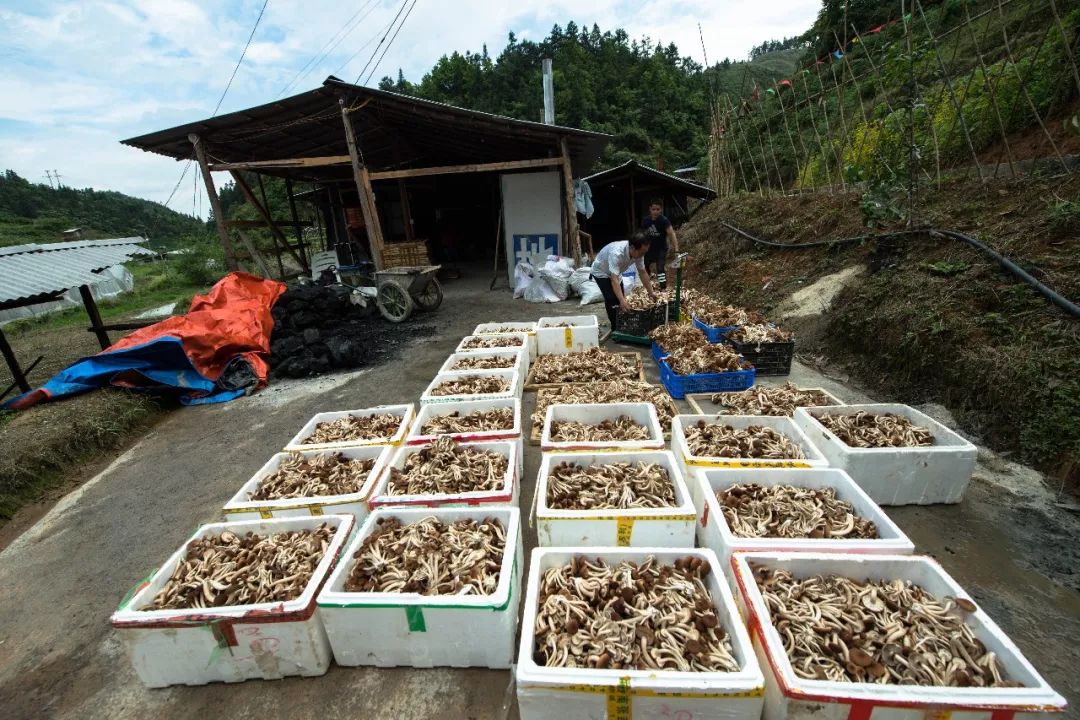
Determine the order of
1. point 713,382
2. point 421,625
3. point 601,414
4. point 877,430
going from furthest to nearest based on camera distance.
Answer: point 713,382 → point 601,414 → point 877,430 → point 421,625

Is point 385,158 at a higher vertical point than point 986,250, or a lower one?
higher

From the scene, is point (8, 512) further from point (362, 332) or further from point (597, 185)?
point (597, 185)

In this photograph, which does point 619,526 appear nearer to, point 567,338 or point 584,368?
point 584,368

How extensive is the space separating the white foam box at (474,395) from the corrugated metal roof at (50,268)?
4837 millimetres

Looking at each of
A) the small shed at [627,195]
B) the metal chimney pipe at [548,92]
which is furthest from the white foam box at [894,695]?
the metal chimney pipe at [548,92]

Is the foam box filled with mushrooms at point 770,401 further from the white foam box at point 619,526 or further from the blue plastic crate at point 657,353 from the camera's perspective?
the white foam box at point 619,526

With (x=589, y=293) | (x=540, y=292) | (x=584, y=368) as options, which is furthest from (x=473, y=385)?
(x=540, y=292)

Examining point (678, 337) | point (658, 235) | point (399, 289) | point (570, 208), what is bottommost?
point (678, 337)

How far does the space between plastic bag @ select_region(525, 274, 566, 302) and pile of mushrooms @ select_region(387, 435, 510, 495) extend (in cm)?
793

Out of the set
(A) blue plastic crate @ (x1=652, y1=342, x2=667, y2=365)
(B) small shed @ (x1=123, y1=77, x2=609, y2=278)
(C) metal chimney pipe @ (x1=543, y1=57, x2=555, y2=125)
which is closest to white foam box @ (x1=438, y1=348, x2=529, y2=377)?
(A) blue plastic crate @ (x1=652, y1=342, x2=667, y2=365)

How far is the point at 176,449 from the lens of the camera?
5.23 metres

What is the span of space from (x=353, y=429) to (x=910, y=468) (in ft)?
15.1

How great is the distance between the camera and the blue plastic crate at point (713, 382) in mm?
5176

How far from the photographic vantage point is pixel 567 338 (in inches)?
256
